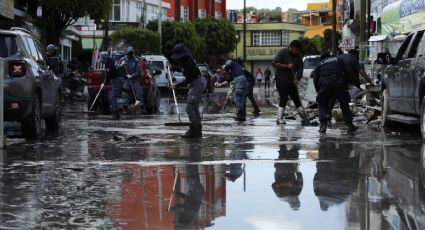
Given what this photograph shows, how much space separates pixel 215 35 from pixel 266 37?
26.0 metres

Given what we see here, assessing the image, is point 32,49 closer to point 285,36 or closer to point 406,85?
point 406,85

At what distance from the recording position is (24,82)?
11.2m

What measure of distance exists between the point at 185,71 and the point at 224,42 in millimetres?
→ 59077

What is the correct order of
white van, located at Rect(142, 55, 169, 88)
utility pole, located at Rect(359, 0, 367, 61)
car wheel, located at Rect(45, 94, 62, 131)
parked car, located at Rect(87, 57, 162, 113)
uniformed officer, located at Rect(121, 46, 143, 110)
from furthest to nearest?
white van, located at Rect(142, 55, 169, 88) < utility pole, located at Rect(359, 0, 367, 61) < parked car, located at Rect(87, 57, 162, 113) < uniformed officer, located at Rect(121, 46, 143, 110) < car wheel, located at Rect(45, 94, 62, 131)

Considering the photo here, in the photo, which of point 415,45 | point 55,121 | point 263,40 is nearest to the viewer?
point 415,45

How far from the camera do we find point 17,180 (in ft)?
25.4

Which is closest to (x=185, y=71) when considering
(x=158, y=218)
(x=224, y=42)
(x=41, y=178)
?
(x=41, y=178)

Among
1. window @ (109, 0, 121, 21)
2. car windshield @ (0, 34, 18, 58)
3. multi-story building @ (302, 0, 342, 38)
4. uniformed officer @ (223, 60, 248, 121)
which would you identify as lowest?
uniformed officer @ (223, 60, 248, 121)

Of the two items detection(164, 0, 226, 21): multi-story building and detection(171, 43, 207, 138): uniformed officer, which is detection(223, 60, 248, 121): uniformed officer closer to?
detection(171, 43, 207, 138): uniformed officer

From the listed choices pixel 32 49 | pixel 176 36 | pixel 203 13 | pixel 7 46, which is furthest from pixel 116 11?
pixel 7 46

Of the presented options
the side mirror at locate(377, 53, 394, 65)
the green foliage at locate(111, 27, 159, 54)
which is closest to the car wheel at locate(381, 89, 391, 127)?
the side mirror at locate(377, 53, 394, 65)

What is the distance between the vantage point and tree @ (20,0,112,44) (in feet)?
89.0

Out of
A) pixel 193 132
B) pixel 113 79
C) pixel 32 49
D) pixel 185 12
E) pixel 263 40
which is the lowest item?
pixel 193 132

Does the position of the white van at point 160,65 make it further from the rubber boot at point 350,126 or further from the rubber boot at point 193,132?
the rubber boot at point 193,132
